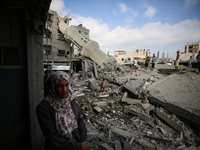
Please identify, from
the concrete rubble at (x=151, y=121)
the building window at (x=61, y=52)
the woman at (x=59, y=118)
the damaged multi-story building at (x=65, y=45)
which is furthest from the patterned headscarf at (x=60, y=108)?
the building window at (x=61, y=52)

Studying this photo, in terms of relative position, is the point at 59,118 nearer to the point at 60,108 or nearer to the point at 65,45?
the point at 60,108

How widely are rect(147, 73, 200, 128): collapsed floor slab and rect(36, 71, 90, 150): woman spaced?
4.78 m

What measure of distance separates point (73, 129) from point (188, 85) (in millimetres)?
7863

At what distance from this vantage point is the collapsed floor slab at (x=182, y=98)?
4.12 meters

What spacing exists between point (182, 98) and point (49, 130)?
6342 mm

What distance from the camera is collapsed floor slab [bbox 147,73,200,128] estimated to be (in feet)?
13.5

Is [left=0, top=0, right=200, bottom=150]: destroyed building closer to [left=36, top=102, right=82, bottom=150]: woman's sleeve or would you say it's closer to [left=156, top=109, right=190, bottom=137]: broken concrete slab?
[left=156, top=109, right=190, bottom=137]: broken concrete slab

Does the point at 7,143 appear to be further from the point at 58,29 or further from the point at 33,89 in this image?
the point at 58,29

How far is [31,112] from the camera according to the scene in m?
2.71

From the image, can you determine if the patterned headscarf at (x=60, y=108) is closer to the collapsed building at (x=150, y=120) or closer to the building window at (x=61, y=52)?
the collapsed building at (x=150, y=120)

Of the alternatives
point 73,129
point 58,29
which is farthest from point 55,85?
point 58,29

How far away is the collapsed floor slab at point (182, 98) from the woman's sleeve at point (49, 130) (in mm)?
5009

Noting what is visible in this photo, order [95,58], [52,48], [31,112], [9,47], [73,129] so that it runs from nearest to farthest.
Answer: [73,129] < [9,47] < [31,112] < [95,58] < [52,48]

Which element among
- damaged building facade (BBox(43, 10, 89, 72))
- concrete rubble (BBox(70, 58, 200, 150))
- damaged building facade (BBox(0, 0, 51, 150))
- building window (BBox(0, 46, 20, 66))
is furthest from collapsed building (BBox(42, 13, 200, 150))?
damaged building facade (BBox(43, 10, 89, 72))
